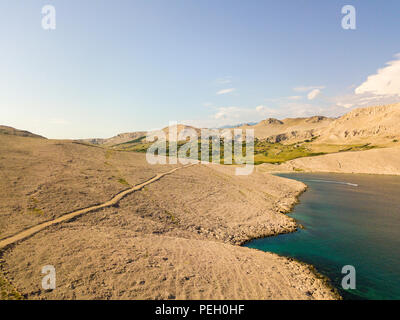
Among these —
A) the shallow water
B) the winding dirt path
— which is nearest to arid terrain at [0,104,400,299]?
the winding dirt path

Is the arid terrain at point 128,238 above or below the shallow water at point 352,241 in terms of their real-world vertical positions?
above

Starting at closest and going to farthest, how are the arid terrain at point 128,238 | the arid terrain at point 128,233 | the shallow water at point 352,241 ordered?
the arid terrain at point 128,238 → the arid terrain at point 128,233 → the shallow water at point 352,241

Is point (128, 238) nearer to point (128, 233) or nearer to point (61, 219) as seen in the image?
point (128, 233)

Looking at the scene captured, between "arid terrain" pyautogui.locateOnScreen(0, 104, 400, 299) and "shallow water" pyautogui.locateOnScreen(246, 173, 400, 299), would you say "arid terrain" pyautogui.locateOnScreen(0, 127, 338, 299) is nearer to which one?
"arid terrain" pyautogui.locateOnScreen(0, 104, 400, 299)

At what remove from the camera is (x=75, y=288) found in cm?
1600

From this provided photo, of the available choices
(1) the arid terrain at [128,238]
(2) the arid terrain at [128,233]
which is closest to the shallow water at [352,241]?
(2) the arid terrain at [128,233]

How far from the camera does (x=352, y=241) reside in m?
35.7

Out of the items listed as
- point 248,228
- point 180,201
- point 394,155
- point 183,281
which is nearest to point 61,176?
point 180,201

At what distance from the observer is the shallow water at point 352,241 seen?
2548 centimetres

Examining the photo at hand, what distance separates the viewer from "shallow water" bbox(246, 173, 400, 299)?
25.5m

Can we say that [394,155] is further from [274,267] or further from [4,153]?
[4,153]

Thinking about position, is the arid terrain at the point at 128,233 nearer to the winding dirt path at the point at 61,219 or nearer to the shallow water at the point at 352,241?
the winding dirt path at the point at 61,219

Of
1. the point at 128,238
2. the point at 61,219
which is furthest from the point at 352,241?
the point at 61,219

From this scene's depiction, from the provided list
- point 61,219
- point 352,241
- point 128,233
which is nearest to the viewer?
point 61,219
